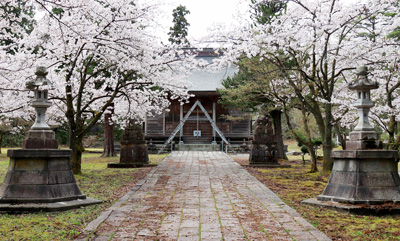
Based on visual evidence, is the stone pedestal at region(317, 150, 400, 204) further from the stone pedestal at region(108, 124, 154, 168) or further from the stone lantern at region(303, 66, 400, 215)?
the stone pedestal at region(108, 124, 154, 168)

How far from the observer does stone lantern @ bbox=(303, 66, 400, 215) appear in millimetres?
5875

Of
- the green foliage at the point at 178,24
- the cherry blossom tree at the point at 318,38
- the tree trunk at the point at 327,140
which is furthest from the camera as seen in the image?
the green foliage at the point at 178,24

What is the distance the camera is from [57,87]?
14664 millimetres

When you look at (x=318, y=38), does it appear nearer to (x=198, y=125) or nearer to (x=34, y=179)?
(x=34, y=179)

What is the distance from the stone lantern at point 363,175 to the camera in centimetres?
588

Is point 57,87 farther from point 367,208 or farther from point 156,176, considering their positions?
point 367,208

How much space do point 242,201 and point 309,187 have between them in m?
3.07

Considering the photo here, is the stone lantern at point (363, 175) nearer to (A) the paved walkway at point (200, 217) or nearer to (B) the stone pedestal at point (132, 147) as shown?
(A) the paved walkway at point (200, 217)

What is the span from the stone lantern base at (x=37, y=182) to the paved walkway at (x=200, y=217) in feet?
3.15

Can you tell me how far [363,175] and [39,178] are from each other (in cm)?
552

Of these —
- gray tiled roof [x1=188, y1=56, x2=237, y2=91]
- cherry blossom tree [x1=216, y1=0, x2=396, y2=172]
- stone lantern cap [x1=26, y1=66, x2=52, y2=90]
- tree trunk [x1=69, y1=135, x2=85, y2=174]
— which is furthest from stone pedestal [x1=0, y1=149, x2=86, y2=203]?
gray tiled roof [x1=188, y1=56, x2=237, y2=91]

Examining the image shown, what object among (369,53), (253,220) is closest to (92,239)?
(253,220)

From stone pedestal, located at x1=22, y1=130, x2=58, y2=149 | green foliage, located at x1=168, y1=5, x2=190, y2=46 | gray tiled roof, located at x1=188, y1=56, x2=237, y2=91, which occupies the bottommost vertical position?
stone pedestal, located at x1=22, y1=130, x2=58, y2=149

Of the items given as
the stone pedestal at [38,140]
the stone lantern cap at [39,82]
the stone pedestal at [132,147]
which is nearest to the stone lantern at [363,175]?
the stone pedestal at [38,140]
